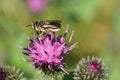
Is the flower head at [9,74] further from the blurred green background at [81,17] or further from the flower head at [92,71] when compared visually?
the blurred green background at [81,17]

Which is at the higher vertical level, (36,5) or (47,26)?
(36,5)

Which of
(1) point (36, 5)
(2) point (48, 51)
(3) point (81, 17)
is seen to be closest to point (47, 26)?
(2) point (48, 51)

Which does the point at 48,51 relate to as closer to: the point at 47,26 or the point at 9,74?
the point at 47,26

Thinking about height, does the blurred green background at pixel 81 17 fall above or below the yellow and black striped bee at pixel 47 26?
above

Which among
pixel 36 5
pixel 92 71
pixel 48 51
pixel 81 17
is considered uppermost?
pixel 36 5

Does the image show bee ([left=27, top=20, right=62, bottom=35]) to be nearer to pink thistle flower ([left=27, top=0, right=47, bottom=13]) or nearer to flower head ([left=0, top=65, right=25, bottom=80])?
flower head ([left=0, top=65, right=25, bottom=80])

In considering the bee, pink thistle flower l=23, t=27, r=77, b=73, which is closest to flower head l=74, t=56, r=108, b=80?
pink thistle flower l=23, t=27, r=77, b=73

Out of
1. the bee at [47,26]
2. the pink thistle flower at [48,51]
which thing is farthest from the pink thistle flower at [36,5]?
the bee at [47,26]

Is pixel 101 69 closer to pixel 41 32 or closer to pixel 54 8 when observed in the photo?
pixel 41 32
